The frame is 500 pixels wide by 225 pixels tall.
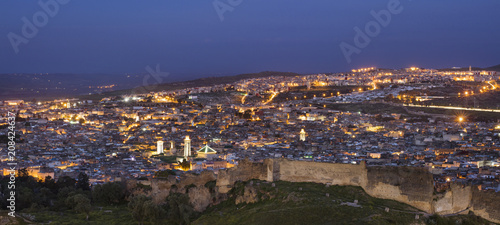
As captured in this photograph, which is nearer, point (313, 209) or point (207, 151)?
point (313, 209)

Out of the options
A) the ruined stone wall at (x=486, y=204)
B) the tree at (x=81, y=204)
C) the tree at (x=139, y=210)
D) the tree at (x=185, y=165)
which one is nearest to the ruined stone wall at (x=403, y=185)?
the ruined stone wall at (x=486, y=204)

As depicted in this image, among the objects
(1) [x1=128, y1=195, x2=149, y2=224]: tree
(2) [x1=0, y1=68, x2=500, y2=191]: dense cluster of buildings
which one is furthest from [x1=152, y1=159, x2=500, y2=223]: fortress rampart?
(1) [x1=128, y1=195, x2=149, y2=224]: tree

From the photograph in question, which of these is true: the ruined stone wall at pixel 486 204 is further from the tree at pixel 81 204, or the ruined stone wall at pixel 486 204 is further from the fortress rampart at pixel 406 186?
the tree at pixel 81 204

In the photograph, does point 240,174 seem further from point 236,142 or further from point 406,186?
point 236,142

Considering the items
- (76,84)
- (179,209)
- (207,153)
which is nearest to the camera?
(179,209)

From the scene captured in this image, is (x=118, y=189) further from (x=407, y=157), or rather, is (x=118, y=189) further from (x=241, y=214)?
(x=407, y=157)

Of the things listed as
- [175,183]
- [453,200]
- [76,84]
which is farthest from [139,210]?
[76,84]

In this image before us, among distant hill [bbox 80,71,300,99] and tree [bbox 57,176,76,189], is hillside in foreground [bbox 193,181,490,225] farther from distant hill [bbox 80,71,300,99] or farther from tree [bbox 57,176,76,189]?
distant hill [bbox 80,71,300,99]

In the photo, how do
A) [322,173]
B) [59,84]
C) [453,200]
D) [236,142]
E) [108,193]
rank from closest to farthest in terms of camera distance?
[453,200]
[322,173]
[108,193]
[236,142]
[59,84]

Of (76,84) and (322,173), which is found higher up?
(76,84)
